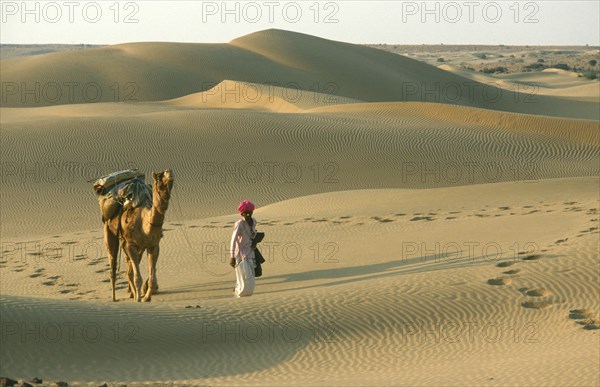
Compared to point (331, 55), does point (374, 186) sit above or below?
below

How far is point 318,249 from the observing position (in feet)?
60.7

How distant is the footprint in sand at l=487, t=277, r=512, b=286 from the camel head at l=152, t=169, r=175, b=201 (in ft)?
15.8

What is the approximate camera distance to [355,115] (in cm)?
4100

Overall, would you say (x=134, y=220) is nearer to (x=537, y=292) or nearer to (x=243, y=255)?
(x=243, y=255)

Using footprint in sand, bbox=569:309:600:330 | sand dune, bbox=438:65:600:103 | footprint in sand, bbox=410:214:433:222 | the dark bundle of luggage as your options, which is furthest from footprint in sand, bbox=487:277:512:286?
sand dune, bbox=438:65:600:103

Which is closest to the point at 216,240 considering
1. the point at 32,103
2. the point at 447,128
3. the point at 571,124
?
the point at 447,128

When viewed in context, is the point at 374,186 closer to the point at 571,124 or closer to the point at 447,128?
the point at 447,128

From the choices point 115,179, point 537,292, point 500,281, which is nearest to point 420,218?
point 500,281

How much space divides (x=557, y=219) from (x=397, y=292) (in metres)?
6.82

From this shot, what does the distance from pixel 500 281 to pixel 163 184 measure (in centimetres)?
509

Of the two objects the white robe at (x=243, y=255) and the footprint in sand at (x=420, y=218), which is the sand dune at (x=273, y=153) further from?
the white robe at (x=243, y=255)

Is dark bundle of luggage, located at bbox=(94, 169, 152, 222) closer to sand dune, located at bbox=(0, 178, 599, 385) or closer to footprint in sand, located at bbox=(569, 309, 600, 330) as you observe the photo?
sand dune, located at bbox=(0, 178, 599, 385)

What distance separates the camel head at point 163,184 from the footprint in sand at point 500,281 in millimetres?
4830

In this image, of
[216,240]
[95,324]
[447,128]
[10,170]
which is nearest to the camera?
[95,324]
